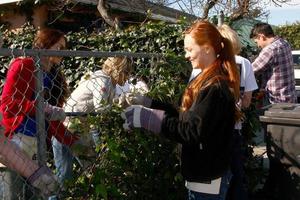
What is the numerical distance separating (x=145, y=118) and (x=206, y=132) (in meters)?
0.33

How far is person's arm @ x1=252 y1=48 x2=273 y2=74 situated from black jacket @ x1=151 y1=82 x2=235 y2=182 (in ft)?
8.91

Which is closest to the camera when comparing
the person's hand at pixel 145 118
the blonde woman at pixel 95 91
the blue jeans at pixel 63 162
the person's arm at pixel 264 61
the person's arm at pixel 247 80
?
the person's hand at pixel 145 118

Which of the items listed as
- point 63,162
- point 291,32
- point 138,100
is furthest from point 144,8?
point 291,32

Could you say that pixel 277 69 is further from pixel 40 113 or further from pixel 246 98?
pixel 40 113

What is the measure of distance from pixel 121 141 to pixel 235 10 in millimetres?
8598

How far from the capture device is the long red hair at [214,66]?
99.9 inches

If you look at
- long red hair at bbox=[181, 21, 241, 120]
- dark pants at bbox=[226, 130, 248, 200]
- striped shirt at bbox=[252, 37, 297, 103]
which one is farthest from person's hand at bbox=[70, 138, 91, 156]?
striped shirt at bbox=[252, 37, 297, 103]

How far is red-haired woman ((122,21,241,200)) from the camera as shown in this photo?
95.0 inches

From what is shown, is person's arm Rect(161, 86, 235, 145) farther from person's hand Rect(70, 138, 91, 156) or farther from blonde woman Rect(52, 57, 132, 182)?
blonde woman Rect(52, 57, 132, 182)

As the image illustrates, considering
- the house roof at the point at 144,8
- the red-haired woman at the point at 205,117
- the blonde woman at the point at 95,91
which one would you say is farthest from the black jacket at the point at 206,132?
the house roof at the point at 144,8

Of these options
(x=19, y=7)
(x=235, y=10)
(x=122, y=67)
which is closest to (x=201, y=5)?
(x=235, y=10)

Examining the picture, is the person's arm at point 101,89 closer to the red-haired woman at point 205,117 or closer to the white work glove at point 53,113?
the white work glove at point 53,113

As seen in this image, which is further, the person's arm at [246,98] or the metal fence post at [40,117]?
the person's arm at [246,98]

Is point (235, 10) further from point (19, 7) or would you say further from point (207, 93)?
point (207, 93)
